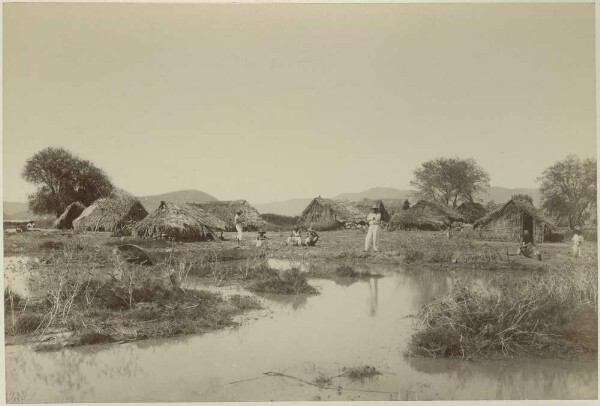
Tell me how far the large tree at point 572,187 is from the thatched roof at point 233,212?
391 cm

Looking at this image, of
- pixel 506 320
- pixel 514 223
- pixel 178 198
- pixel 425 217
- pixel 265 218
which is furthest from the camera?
pixel 425 217

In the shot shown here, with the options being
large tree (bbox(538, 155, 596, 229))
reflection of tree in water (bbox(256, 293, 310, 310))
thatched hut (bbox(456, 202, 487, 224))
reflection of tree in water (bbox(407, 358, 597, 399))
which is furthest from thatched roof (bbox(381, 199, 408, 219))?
reflection of tree in water (bbox(407, 358, 597, 399))

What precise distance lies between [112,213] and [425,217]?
5.63 metres

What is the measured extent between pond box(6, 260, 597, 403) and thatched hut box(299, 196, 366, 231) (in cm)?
230

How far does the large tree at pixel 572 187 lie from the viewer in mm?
6305

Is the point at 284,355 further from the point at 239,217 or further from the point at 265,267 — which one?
the point at 239,217

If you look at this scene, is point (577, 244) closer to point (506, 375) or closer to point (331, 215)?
point (506, 375)

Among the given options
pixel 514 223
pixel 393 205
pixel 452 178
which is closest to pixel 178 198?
pixel 393 205

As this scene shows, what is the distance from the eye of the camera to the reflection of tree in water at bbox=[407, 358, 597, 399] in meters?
5.12

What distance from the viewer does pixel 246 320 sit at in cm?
612

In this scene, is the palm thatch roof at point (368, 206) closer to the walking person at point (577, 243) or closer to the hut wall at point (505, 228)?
the hut wall at point (505, 228)

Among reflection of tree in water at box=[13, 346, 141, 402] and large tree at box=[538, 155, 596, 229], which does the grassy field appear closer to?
reflection of tree in water at box=[13, 346, 141, 402]

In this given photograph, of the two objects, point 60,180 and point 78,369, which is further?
point 60,180

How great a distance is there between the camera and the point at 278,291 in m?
7.05
